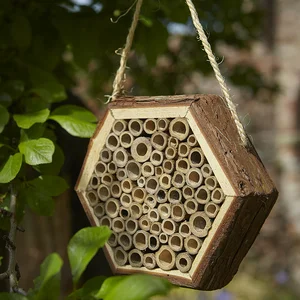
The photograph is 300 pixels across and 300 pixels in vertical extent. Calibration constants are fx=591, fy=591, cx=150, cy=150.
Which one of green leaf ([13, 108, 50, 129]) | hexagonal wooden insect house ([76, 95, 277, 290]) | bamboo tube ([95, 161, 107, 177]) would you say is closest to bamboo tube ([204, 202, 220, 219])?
hexagonal wooden insect house ([76, 95, 277, 290])

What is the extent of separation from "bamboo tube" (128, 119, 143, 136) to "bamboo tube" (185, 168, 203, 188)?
0.37ft

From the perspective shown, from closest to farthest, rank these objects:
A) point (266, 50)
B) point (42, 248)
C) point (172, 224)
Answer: point (172, 224)
point (42, 248)
point (266, 50)

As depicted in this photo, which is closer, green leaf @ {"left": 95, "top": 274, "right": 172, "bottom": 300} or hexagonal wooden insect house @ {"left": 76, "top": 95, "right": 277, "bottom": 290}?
green leaf @ {"left": 95, "top": 274, "right": 172, "bottom": 300}

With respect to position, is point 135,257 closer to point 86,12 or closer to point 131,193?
point 131,193

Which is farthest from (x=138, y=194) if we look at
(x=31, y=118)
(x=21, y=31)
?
(x=21, y=31)

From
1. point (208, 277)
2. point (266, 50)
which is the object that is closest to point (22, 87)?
point (208, 277)

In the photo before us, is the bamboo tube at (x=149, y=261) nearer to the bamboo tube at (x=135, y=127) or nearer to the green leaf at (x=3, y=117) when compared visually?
the bamboo tube at (x=135, y=127)

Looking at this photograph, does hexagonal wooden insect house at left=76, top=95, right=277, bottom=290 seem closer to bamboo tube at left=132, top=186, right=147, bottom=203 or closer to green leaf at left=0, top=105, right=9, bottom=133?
bamboo tube at left=132, top=186, right=147, bottom=203

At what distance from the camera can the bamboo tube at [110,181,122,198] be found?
1.00 meters

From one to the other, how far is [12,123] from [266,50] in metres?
5.52

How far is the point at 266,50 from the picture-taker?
6.36m

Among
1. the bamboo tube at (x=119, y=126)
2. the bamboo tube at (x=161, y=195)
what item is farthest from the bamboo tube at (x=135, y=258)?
the bamboo tube at (x=119, y=126)

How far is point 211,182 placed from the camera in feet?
2.95

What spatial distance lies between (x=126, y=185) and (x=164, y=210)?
0.08m
